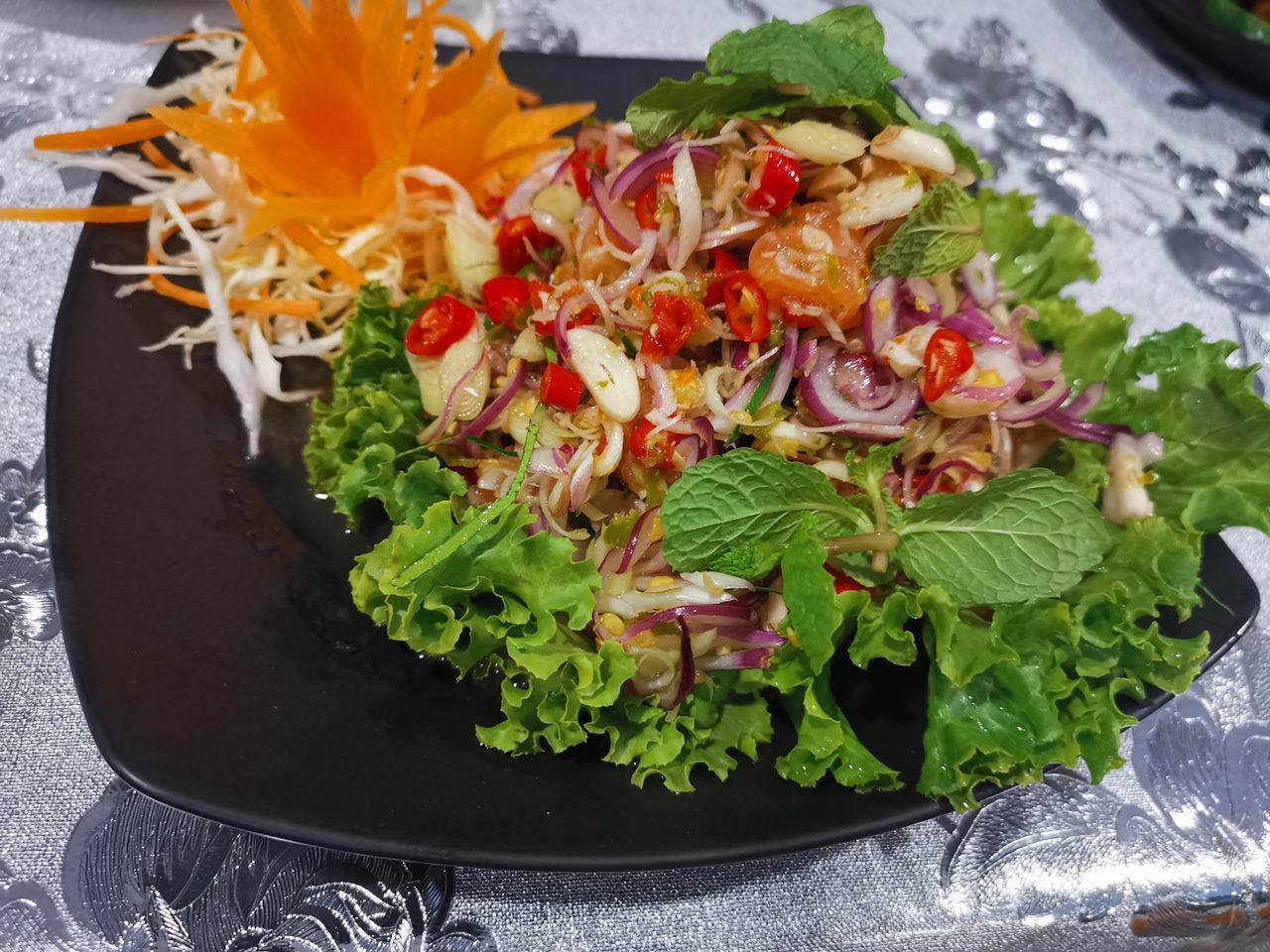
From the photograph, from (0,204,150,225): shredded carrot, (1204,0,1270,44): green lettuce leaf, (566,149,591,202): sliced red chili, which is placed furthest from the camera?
(1204,0,1270,44): green lettuce leaf

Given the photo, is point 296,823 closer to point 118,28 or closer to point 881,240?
point 881,240

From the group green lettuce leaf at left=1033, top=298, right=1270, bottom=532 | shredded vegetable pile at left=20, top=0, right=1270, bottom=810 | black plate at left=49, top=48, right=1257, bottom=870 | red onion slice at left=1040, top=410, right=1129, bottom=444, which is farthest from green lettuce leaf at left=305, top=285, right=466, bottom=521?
green lettuce leaf at left=1033, top=298, right=1270, bottom=532

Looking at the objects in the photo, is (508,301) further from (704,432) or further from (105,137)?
(105,137)

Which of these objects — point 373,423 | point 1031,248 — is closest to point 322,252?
point 373,423

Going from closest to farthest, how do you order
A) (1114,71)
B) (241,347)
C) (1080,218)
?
(241,347), (1080,218), (1114,71)

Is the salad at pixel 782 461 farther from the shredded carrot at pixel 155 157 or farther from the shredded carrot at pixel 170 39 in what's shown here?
the shredded carrot at pixel 170 39

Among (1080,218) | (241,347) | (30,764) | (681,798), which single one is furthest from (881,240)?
(30,764)

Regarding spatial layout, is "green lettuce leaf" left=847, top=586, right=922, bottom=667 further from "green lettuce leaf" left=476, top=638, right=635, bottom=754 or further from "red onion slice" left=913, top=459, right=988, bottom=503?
"green lettuce leaf" left=476, top=638, right=635, bottom=754
